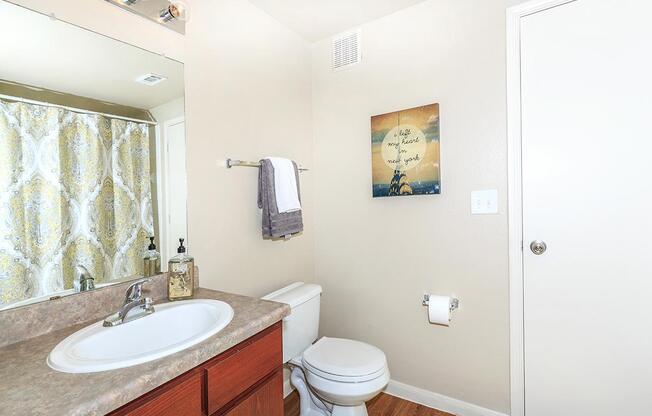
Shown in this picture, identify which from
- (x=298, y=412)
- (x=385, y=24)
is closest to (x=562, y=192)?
(x=385, y=24)

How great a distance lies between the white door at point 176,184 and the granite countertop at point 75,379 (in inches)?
20.9

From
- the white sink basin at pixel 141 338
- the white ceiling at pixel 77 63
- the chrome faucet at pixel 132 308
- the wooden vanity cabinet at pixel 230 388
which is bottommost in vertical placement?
the wooden vanity cabinet at pixel 230 388

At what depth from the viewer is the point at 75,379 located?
29.0 inches

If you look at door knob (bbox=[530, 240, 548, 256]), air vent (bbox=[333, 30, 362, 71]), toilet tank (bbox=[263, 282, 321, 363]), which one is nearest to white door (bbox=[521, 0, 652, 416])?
door knob (bbox=[530, 240, 548, 256])

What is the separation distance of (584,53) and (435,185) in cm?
87

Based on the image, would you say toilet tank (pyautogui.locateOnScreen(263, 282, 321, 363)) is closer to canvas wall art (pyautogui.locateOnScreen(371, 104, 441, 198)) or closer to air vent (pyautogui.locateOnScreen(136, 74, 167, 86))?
canvas wall art (pyautogui.locateOnScreen(371, 104, 441, 198))

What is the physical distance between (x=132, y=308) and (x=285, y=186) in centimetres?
97

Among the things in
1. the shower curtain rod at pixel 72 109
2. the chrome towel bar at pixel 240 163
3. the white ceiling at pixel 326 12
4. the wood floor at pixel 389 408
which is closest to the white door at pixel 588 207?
the wood floor at pixel 389 408

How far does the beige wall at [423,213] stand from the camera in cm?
170

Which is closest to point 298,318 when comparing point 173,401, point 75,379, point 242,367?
point 242,367

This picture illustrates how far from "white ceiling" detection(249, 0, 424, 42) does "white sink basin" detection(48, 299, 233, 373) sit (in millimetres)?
1647

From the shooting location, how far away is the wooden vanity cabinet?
0.78m

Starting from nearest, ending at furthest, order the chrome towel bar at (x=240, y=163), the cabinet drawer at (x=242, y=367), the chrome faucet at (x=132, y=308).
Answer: the cabinet drawer at (x=242, y=367)
the chrome faucet at (x=132, y=308)
the chrome towel bar at (x=240, y=163)

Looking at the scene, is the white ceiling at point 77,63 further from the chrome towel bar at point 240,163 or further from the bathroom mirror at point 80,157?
the chrome towel bar at point 240,163
